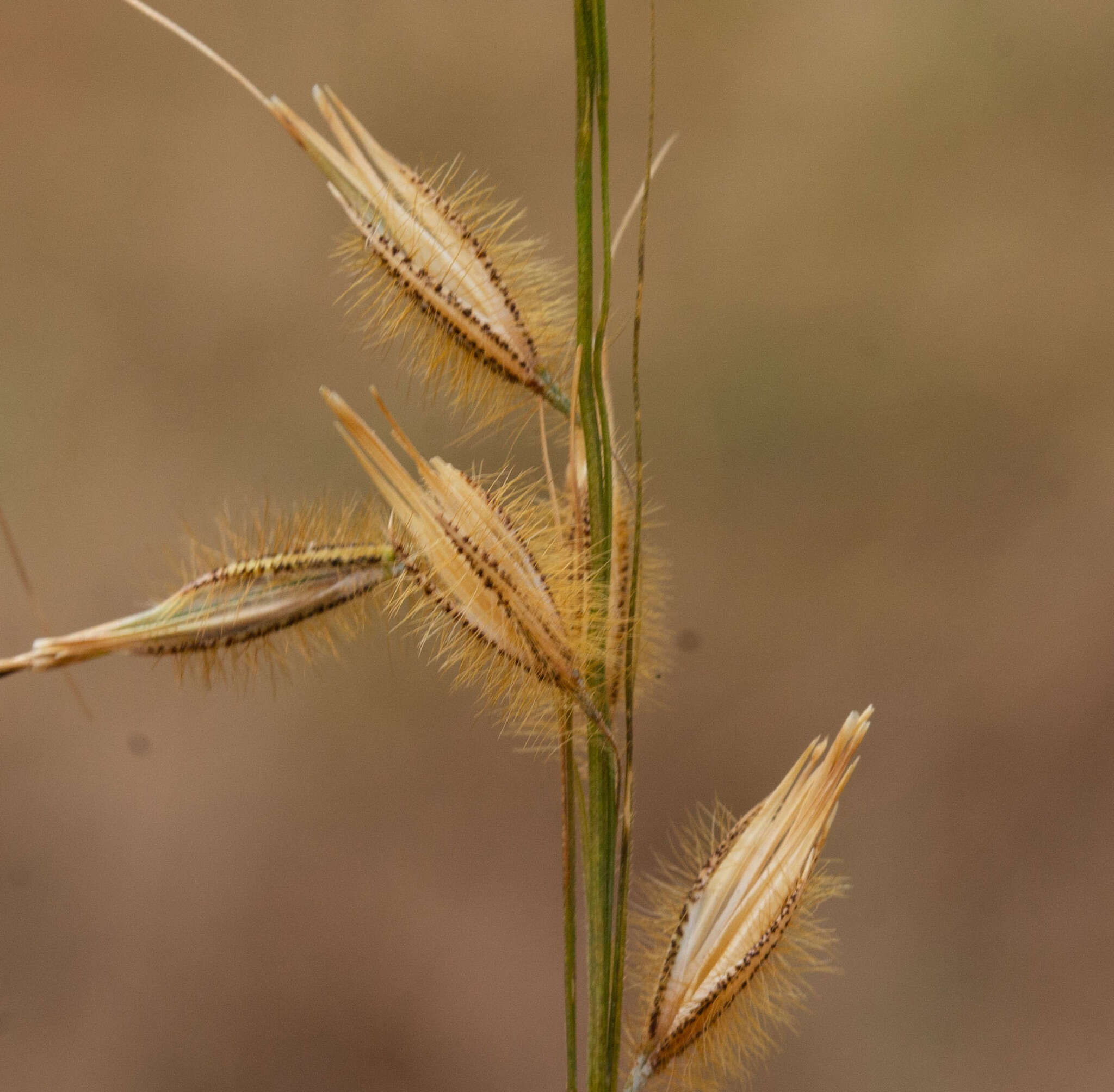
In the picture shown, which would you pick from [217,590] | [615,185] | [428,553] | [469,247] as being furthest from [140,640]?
[615,185]

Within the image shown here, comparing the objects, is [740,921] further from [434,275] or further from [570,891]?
[434,275]

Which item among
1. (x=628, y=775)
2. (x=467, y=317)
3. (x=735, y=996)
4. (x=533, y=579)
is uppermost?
(x=467, y=317)

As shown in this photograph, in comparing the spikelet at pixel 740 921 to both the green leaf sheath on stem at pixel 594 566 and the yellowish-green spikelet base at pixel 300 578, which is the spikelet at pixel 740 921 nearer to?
the green leaf sheath on stem at pixel 594 566

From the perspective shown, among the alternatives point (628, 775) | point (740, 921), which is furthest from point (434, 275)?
point (740, 921)

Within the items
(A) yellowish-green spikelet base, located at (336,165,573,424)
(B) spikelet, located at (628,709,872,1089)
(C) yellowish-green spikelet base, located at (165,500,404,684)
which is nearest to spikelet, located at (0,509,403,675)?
(C) yellowish-green spikelet base, located at (165,500,404,684)

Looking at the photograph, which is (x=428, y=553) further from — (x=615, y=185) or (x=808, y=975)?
(x=808, y=975)

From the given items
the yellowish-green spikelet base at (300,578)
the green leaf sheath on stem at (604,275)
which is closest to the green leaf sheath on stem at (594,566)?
the green leaf sheath on stem at (604,275)

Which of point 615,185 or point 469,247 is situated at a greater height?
point 615,185
